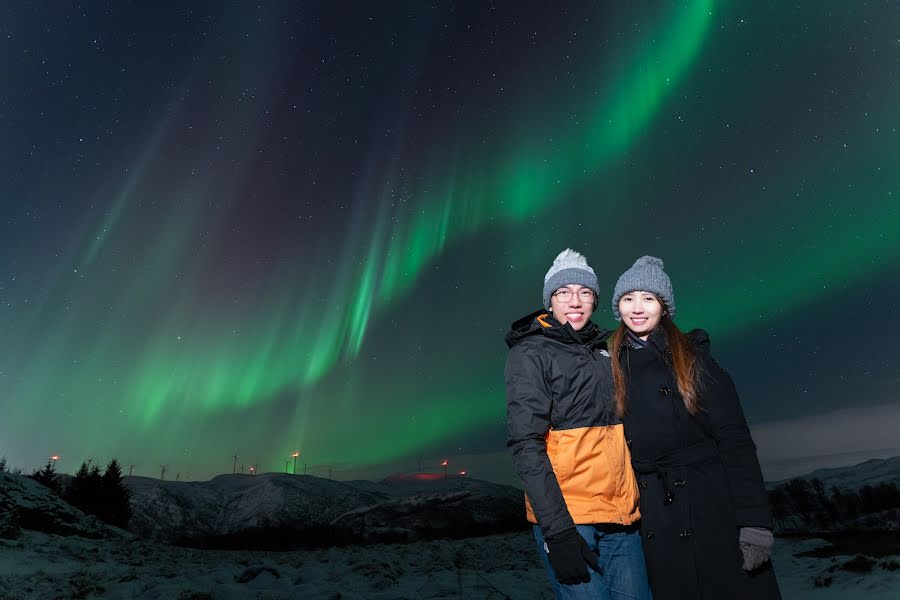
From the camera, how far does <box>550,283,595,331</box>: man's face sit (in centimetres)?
360

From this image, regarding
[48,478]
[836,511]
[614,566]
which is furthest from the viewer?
[836,511]

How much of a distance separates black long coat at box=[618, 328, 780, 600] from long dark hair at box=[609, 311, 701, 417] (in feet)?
0.13

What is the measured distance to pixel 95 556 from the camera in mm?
13930

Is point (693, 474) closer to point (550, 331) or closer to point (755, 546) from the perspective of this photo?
point (755, 546)

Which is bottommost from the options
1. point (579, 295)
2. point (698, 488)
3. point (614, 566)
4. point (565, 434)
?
point (614, 566)

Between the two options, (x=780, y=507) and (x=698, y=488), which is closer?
(x=698, y=488)

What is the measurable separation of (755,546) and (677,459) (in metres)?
0.56

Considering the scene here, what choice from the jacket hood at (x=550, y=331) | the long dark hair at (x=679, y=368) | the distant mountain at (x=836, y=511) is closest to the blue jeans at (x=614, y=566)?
the long dark hair at (x=679, y=368)

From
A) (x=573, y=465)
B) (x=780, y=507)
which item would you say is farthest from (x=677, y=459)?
(x=780, y=507)

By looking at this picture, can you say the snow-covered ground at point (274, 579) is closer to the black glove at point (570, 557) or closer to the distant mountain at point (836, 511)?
the black glove at point (570, 557)

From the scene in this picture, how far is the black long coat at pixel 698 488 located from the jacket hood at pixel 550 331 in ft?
1.50

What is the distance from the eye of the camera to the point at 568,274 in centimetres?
371

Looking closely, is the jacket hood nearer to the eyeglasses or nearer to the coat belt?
the eyeglasses

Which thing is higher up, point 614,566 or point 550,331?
point 550,331
